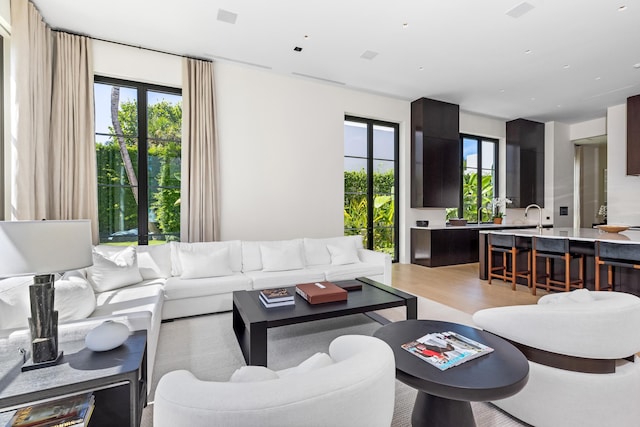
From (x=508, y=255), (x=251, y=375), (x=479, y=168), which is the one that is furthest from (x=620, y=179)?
(x=251, y=375)

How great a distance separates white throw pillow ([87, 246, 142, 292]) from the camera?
3.03 metres

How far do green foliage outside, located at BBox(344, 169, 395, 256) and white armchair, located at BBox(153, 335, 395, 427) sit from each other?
544cm

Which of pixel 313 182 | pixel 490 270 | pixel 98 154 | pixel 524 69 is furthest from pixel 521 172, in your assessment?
pixel 98 154

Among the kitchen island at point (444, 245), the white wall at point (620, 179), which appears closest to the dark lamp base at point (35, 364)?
the kitchen island at point (444, 245)

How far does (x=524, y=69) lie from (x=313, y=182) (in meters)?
4.00

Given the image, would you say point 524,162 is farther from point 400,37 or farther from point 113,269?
point 113,269

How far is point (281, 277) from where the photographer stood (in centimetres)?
381

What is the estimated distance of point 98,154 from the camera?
4305 mm

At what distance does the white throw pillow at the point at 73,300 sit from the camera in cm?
206

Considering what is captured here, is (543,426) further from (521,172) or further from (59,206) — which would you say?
(521,172)

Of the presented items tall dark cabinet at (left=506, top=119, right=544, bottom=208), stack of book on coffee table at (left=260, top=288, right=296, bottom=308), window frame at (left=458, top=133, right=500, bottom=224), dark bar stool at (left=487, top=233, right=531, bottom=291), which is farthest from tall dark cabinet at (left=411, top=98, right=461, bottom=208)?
stack of book on coffee table at (left=260, top=288, right=296, bottom=308)

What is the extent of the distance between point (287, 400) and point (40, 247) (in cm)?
141

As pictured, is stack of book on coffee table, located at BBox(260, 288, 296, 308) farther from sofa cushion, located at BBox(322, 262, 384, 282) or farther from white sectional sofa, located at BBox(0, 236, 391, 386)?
sofa cushion, located at BBox(322, 262, 384, 282)

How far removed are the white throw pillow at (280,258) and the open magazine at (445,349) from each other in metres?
2.58
